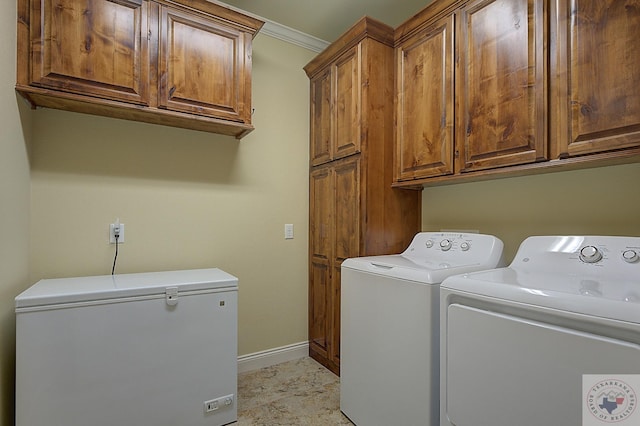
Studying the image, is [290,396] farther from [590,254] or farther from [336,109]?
[336,109]

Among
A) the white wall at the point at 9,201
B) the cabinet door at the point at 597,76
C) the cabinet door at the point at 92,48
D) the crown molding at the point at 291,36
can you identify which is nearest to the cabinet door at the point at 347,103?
the crown molding at the point at 291,36

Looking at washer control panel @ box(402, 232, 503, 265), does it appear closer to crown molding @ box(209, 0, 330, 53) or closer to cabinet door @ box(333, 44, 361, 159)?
cabinet door @ box(333, 44, 361, 159)

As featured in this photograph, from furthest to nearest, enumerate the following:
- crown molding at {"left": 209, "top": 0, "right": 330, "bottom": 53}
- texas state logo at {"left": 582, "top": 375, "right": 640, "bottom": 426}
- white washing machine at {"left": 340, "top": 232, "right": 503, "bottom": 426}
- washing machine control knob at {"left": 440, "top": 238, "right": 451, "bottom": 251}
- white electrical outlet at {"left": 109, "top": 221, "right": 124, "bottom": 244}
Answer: crown molding at {"left": 209, "top": 0, "right": 330, "bottom": 53}, white electrical outlet at {"left": 109, "top": 221, "right": 124, "bottom": 244}, washing machine control knob at {"left": 440, "top": 238, "right": 451, "bottom": 251}, white washing machine at {"left": 340, "top": 232, "right": 503, "bottom": 426}, texas state logo at {"left": 582, "top": 375, "right": 640, "bottom": 426}

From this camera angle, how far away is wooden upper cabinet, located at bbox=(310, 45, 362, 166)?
85.3 inches

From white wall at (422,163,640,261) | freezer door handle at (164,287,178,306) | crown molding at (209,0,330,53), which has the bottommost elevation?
freezer door handle at (164,287,178,306)

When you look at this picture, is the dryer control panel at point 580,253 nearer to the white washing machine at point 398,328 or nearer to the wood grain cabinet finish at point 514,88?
the white washing machine at point 398,328

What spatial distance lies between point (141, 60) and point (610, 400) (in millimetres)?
2374

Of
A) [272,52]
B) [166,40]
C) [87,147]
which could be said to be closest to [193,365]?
[87,147]

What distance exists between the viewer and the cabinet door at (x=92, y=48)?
1.55 metres

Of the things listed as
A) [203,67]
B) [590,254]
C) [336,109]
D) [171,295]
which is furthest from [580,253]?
[203,67]

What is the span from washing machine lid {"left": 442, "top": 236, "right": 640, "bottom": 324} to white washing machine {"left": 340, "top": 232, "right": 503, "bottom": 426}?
16 centimetres

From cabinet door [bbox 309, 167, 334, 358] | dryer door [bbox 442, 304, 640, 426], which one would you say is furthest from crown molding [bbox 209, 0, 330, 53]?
dryer door [bbox 442, 304, 640, 426]

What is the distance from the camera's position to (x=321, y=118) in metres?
2.57

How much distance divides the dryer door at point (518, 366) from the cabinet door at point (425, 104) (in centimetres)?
100
